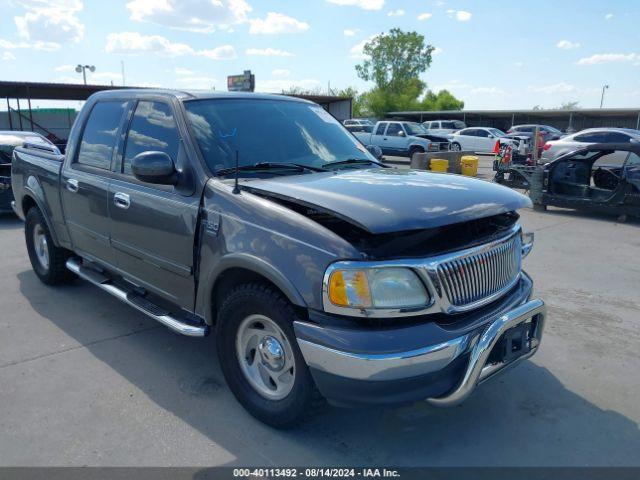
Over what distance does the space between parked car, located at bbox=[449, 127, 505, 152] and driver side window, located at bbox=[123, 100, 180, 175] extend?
27.1 meters

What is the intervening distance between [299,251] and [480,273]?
1.04m

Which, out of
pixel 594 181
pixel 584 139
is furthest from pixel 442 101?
pixel 594 181

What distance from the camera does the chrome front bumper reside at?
2451 millimetres

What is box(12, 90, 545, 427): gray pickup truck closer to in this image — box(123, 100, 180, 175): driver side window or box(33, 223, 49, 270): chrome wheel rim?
box(123, 100, 180, 175): driver side window

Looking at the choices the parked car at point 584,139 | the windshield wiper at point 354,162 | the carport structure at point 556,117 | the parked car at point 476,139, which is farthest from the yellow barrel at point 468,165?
the carport structure at point 556,117

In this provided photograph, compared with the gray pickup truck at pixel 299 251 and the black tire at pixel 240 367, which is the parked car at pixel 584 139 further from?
the black tire at pixel 240 367

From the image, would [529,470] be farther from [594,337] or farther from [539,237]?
[539,237]

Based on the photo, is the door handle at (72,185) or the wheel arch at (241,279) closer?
the wheel arch at (241,279)

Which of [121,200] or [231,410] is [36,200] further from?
[231,410]

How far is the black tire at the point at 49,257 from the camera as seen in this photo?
5.46 metres

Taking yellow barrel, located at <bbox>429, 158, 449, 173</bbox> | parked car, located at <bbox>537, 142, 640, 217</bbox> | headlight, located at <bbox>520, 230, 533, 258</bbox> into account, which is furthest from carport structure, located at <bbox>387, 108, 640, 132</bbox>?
headlight, located at <bbox>520, 230, 533, 258</bbox>

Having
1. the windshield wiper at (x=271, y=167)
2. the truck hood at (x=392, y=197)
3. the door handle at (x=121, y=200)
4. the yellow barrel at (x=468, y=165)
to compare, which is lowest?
the yellow barrel at (x=468, y=165)

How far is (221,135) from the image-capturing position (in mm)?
3613

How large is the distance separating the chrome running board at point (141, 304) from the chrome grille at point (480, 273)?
64.2 inches
